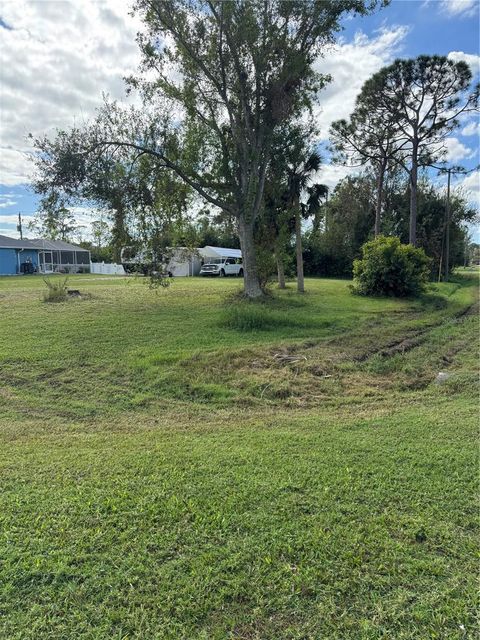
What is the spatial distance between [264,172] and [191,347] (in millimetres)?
9411

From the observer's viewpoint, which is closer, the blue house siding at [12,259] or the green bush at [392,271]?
the green bush at [392,271]

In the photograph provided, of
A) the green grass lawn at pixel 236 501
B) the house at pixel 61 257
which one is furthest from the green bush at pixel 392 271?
the house at pixel 61 257

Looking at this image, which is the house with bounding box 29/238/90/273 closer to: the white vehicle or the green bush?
the white vehicle

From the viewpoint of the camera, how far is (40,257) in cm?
3797

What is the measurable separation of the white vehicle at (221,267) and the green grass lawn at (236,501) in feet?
95.4

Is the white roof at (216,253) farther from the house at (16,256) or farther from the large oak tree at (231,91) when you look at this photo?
the large oak tree at (231,91)

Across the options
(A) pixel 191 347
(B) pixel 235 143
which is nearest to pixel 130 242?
(B) pixel 235 143

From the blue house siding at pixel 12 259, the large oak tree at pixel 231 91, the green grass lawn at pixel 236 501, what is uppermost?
the large oak tree at pixel 231 91

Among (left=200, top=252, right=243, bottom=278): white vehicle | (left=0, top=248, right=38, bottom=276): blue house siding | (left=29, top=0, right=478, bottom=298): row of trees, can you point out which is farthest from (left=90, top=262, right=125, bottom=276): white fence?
(left=29, top=0, right=478, bottom=298): row of trees

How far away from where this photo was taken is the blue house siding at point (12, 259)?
3444 centimetres

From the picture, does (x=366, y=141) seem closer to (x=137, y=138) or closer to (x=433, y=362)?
(x=137, y=138)

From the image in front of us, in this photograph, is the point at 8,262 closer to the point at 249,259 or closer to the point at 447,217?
the point at 249,259

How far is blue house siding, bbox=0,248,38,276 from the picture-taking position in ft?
113

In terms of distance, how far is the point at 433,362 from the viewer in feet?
24.2
